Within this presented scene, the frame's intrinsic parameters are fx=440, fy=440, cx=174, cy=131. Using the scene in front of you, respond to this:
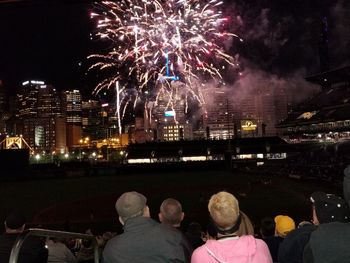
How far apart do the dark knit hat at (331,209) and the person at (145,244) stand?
1073 millimetres

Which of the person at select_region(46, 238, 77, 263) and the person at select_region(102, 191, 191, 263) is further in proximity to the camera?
the person at select_region(46, 238, 77, 263)

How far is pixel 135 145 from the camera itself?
72.8 m

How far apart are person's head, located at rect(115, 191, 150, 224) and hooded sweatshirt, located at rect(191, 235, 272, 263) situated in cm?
74

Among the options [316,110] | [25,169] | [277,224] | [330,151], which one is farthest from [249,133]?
[277,224]

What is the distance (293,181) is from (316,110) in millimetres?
51848

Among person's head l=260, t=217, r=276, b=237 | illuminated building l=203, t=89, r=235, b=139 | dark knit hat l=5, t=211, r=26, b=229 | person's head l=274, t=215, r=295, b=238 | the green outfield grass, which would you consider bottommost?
the green outfield grass

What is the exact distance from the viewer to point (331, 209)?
2963mm

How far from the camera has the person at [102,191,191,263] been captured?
3.33 m

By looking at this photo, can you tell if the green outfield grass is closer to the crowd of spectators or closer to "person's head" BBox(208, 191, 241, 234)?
the crowd of spectators

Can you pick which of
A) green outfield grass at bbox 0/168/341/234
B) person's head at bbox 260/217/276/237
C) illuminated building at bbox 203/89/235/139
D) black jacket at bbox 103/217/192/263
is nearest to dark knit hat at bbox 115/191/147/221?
black jacket at bbox 103/217/192/263

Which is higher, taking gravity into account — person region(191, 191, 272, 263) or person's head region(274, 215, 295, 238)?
person region(191, 191, 272, 263)

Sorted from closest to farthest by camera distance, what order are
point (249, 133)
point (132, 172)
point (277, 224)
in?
point (277, 224) < point (132, 172) < point (249, 133)

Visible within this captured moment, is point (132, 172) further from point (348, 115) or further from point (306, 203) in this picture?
point (348, 115)

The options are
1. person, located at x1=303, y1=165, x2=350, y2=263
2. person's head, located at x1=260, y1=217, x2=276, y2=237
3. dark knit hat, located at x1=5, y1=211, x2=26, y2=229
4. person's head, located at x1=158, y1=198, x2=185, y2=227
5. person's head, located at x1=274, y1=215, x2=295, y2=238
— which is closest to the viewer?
person, located at x1=303, y1=165, x2=350, y2=263
